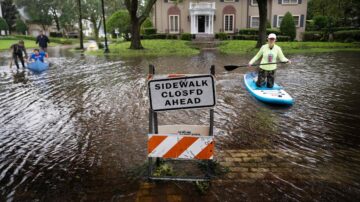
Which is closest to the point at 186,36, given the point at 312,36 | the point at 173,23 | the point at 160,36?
the point at 160,36

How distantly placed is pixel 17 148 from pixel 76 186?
2.13 metres

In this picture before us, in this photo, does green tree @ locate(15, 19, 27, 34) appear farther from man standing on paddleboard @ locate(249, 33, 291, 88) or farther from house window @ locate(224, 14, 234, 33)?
man standing on paddleboard @ locate(249, 33, 291, 88)

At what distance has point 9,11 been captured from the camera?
61969 millimetres

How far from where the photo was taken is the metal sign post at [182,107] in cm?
418

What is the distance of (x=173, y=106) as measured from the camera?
4230 mm

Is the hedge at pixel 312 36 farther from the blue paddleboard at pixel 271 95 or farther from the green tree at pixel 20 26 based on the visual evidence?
the green tree at pixel 20 26

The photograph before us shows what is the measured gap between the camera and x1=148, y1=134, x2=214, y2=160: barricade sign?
170 inches

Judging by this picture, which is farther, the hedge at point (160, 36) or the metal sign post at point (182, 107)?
the hedge at point (160, 36)

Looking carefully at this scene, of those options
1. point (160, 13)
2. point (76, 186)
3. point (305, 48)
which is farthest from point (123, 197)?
point (160, 13)

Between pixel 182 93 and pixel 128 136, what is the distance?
8.23 ft

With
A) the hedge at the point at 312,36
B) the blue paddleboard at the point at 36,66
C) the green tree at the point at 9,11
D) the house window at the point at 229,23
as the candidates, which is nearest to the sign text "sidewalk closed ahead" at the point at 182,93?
the blue paddleboard at the point at 36,66

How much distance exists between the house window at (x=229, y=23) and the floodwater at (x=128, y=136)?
2830cm

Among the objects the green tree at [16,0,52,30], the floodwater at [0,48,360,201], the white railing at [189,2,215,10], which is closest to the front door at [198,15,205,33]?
the white railing at [189,2,215,10]

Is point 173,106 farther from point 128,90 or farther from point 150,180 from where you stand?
point 128,90
